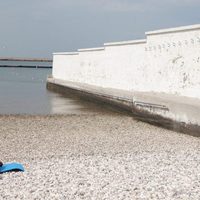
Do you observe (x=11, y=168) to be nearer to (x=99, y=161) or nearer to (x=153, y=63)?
(x=99, y=161)

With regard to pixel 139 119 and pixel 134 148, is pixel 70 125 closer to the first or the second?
pixel 139 119

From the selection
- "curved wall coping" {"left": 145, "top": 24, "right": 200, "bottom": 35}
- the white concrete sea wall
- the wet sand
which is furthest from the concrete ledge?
"curved wall coping" {"left": 145, "top": 24, "right": 200, "bottom": 35}

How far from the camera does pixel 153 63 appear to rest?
1719 centimetres

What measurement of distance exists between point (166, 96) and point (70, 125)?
3304 millimetres

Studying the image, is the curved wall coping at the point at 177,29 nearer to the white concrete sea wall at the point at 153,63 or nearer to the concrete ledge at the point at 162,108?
the white concrete sea wall at the point at 153,63

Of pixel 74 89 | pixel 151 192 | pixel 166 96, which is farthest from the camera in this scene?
pixel 74 89

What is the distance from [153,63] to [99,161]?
31.6ft

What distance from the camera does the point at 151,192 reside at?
5.79 m

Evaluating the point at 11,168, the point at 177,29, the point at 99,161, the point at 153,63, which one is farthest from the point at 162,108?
the point at 11,168

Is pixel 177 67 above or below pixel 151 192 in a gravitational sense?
above

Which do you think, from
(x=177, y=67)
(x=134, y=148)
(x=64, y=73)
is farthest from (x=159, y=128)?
(x=64, y=73)

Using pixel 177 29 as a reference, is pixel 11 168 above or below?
below

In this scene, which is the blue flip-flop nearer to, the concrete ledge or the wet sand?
the wet sand

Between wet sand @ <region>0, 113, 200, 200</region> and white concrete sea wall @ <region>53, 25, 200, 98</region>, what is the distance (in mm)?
1936
